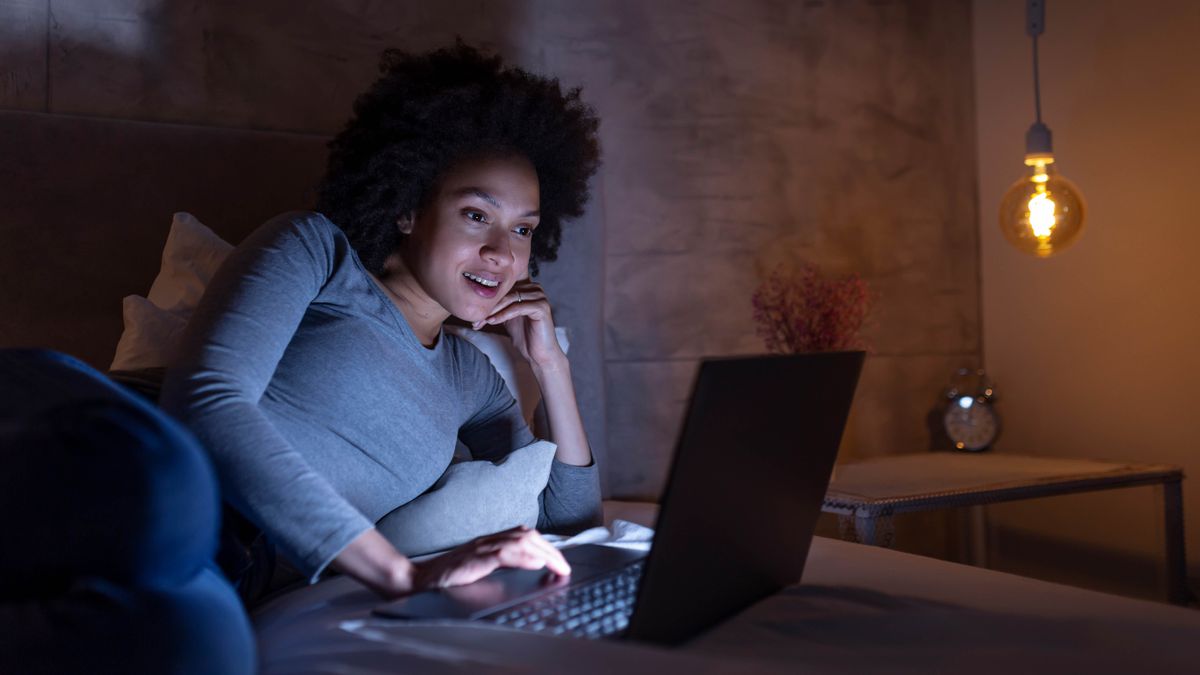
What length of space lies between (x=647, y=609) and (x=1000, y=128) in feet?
9.12

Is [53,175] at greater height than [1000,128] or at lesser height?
lesser

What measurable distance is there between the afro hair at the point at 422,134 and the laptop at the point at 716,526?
2.88 ft

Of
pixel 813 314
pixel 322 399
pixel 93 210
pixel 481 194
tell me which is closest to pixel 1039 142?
pixel 813 314

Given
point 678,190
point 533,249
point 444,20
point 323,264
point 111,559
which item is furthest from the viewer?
point 678,190

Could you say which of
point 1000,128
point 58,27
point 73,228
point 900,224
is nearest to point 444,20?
point 58,27

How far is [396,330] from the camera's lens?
1719 mm

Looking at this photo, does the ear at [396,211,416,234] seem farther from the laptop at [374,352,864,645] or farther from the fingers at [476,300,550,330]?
the laptop at [374,352,864,645]

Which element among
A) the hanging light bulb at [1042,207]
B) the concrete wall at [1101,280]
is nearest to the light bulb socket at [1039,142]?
the hanging light bulb at [1042,207]

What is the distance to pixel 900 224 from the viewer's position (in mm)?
3230

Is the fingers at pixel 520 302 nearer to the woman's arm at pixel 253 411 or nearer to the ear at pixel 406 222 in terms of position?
the ear at pixel 406 222

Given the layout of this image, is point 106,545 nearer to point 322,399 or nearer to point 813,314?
point 322,399

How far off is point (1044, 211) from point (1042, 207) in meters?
0.01

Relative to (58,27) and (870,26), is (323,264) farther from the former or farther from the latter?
(870,26)

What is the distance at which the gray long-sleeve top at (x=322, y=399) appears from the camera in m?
1.17
